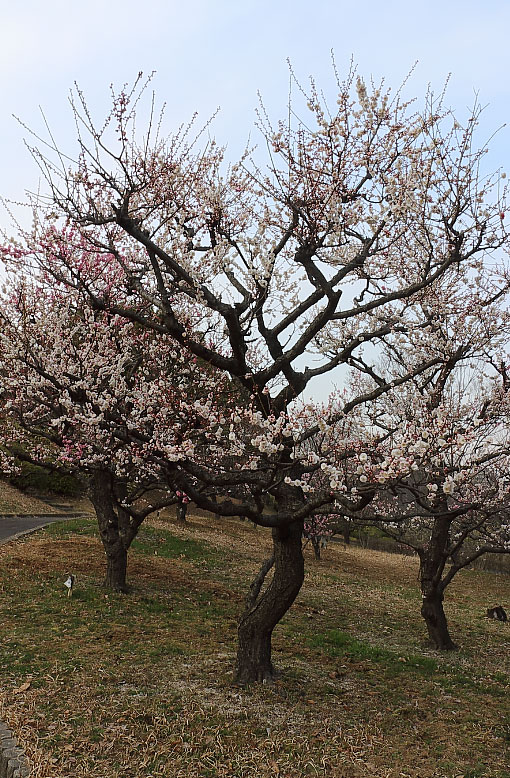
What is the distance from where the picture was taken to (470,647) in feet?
33.0

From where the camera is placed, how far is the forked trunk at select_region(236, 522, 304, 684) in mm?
6961

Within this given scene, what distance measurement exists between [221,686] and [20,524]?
50.6ft

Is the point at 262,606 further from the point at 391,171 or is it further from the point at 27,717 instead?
the point at 391,171

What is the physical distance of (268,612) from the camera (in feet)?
22.9

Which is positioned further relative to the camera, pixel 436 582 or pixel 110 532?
pixel 110 532

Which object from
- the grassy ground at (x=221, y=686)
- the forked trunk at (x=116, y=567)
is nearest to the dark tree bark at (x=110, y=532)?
the forked trunk at (x=116, y=567)

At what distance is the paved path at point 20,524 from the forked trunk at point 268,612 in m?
11.3

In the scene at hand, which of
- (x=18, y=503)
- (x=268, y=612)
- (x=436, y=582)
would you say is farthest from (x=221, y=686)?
(x=18, y=503)

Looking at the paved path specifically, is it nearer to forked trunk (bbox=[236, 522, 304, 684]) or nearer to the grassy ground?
the grassy ground

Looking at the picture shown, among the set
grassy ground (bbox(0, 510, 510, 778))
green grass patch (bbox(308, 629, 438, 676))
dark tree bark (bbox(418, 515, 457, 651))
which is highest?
dark tree bark (bbox(418, 515, 457, 651))

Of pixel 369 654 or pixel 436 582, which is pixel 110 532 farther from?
pixel 436 582

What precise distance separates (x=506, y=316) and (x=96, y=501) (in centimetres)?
851

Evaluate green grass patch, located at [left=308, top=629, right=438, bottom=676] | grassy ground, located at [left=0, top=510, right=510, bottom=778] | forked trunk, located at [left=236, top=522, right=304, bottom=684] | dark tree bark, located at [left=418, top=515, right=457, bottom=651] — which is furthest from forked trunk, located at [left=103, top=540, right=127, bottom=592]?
dark tree bark, located at [left=418, top=515, right=457, bottom=651]

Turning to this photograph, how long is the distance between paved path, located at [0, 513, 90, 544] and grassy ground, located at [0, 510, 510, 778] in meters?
3.79
